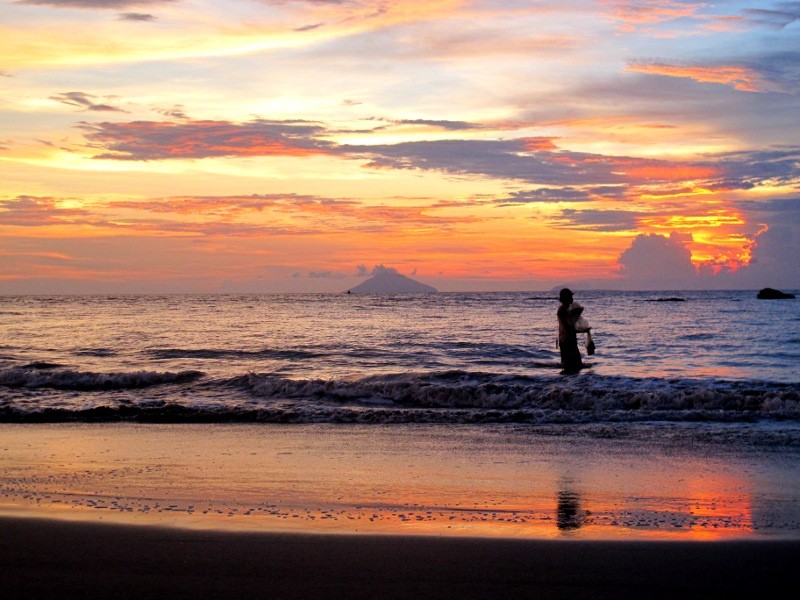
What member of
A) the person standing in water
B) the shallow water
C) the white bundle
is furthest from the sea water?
the shallow water

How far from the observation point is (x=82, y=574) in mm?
5324

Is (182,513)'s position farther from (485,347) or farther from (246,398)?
(485,347)

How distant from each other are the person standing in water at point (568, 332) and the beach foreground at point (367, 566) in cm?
906

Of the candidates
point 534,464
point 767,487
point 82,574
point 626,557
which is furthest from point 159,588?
point 767,487

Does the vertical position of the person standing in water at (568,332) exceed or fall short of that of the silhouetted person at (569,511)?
it exceeds it

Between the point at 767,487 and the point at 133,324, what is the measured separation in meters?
42.4

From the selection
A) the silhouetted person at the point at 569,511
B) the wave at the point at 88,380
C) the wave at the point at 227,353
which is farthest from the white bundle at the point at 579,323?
the wave at the point at 227,353

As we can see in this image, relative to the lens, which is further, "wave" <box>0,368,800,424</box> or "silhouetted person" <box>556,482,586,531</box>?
"wave" <box>0,368,800,424</box>

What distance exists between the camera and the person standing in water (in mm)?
14882

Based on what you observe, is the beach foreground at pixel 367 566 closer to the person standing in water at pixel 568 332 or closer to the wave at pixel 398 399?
the wave at pixel 398 399

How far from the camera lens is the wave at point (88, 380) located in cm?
1941

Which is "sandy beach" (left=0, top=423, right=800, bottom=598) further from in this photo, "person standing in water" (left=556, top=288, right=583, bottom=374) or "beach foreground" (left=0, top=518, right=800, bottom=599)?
"person standing in water" (left=556, top=288, right=583, bottom=374)

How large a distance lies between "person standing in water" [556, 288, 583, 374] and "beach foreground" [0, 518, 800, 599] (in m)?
9.06

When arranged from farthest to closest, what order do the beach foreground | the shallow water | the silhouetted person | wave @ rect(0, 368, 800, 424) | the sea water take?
the sea water < wave @ rect(0, 368, 800, 424) < the shallow water < the silhouetted person < the beach foreground
